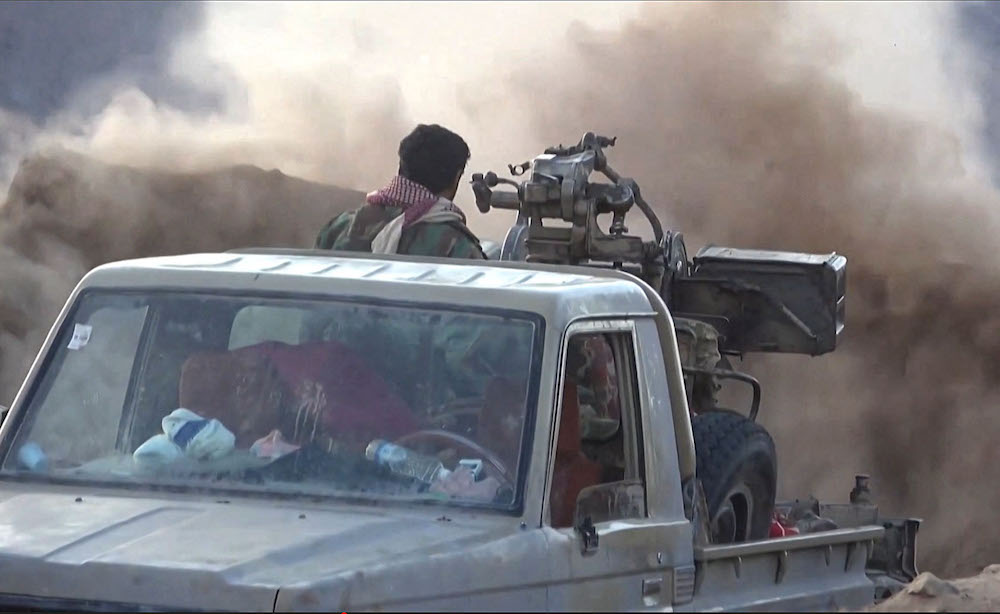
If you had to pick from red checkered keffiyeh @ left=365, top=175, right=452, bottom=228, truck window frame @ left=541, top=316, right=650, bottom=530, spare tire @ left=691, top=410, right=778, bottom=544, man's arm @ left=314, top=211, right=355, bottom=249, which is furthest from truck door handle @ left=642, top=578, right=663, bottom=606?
man's arm @ left=314, top=211, right=355, bottom=249

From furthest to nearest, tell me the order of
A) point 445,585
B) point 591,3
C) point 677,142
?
point 591,3
point 677,142
point 445,585

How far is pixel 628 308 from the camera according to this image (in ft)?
16.9

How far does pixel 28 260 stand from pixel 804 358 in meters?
5.63

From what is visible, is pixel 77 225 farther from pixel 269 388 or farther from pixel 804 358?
pixel 269 388

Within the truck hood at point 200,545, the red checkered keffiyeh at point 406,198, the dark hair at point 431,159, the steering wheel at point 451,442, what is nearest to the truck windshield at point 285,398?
the steering wheel at point 451,442

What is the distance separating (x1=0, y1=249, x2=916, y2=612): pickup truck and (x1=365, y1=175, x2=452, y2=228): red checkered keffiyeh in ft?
2.72

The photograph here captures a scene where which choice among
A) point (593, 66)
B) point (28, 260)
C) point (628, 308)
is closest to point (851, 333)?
point (593, 66)

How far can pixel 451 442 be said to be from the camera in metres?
4.59

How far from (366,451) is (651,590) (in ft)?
2.48

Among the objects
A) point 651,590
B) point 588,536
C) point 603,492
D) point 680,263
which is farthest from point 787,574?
point 680,263

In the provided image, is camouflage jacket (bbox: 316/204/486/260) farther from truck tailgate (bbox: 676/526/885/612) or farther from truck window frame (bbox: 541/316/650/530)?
truck tailgate (bbox: 676/526/885/612)

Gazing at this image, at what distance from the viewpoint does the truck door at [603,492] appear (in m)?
4.45

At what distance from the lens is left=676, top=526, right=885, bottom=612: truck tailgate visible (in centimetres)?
496

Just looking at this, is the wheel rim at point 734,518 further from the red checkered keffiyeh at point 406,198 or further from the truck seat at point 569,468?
the red checkered keffiyeh at point 406,198
